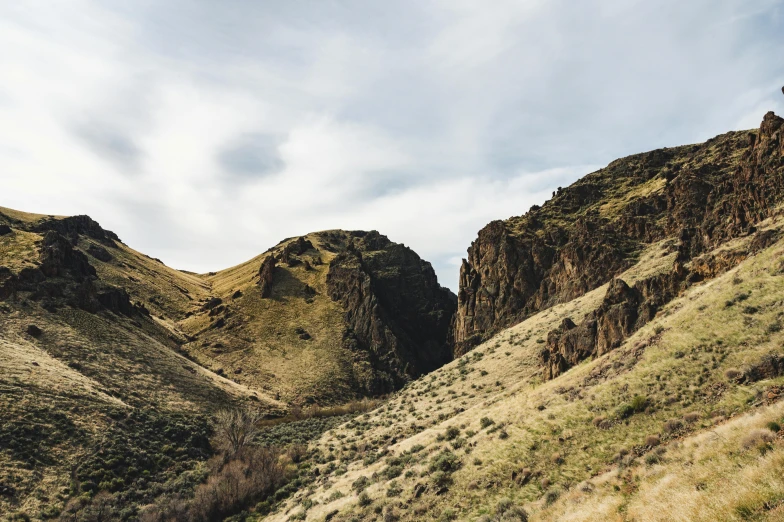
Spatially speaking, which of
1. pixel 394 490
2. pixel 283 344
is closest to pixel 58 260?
pixel 283 344

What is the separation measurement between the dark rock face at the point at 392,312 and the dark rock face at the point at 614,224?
26039 mm

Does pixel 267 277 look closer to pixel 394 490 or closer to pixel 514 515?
pixel 394 490

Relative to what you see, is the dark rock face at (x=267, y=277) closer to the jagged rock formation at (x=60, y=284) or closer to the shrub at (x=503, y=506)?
the jagged rock formation at (x=60, y=284)

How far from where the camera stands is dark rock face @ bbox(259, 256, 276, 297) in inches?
5276

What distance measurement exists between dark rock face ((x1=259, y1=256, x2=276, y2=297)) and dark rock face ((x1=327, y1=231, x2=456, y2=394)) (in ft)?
66.0

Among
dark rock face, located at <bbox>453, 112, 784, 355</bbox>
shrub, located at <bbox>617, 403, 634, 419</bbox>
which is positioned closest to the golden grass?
dark rock face, located at <bbox>453, 112, 784, 355</bbox>

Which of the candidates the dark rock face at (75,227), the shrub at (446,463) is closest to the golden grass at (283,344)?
the shrub at (446,463)

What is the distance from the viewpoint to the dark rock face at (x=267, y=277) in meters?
134

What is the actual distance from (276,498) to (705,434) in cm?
3572

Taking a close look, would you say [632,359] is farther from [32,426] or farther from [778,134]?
[32,426]

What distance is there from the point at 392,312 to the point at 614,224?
8128 centimetres

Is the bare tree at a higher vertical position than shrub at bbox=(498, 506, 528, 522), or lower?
lower

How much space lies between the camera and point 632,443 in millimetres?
18922

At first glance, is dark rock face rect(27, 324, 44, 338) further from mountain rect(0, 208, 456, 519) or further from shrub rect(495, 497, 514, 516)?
shrub rect(495, 497, 514, 516)
